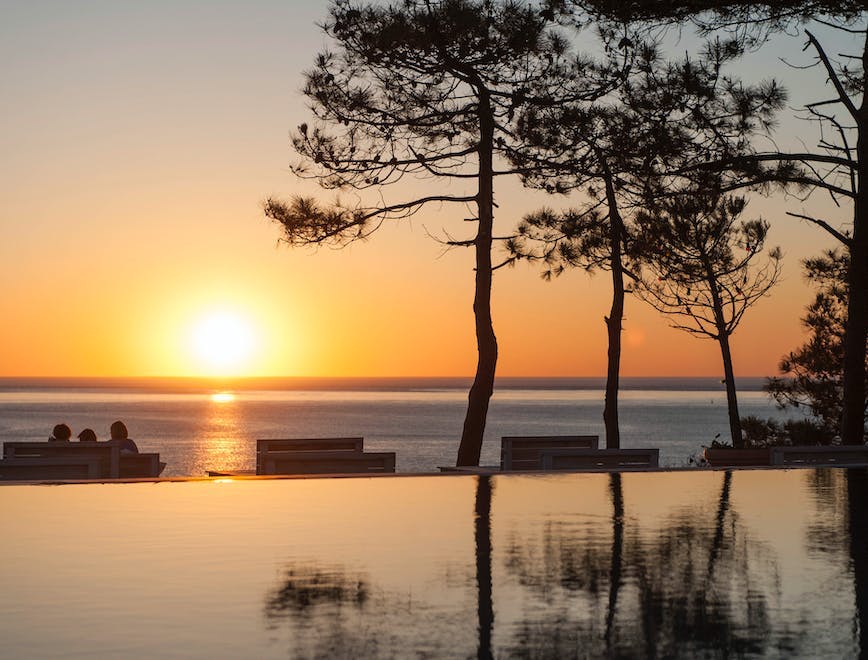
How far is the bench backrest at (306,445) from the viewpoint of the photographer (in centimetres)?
1420

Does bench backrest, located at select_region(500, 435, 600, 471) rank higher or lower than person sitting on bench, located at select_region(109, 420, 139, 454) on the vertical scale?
lower

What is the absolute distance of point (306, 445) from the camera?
48.5ft

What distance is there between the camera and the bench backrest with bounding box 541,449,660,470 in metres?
Result: 13.9

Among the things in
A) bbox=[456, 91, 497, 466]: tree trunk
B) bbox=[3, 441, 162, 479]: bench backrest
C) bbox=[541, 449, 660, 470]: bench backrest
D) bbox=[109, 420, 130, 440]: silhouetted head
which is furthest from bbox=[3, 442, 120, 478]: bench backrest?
bbox=[456, 91, 497, 466]: tree trunk

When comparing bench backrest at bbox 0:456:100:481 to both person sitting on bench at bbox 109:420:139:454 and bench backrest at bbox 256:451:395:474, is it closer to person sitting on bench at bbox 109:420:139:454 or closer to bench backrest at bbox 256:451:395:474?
bench backrest at bbox 256:451:395:474

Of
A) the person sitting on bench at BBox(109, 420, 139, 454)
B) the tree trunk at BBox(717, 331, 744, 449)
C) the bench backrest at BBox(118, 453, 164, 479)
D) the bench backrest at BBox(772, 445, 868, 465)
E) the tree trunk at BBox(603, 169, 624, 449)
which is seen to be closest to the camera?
the bench backrest at BBox(118, 453, 164, 479)

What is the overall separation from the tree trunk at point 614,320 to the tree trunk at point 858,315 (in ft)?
19.0

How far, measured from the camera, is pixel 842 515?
32.3 ft

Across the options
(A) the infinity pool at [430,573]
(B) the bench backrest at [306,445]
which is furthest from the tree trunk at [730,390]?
(A) the infinity pool at [430,573]

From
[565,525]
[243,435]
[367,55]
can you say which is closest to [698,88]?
[367,55]

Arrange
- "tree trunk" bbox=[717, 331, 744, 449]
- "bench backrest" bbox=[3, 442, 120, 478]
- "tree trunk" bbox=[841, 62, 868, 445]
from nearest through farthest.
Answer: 1. "bench backrest" bbox=[3, 442, 120, 478]
2. "tree trunk" bbox=[841, 62, 868, 445]
3. "tree trunk" bbox=[717, 331, 744, 449]

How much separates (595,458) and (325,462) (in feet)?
10.1

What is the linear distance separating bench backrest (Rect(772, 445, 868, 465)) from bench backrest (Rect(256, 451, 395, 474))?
15.7ft

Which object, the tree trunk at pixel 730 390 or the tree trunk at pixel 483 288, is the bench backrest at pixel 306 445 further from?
the tree trunk at pixel 730 390
